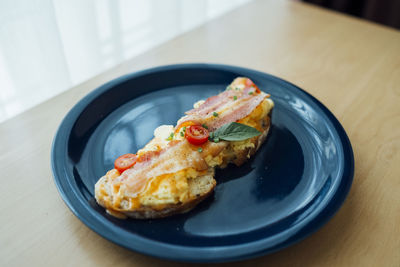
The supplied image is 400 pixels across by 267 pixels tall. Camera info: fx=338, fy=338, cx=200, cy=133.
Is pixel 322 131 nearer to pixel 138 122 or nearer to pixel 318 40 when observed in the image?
pixel 138 122

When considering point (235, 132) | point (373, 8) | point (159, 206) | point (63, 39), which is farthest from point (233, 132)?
point (373, 8)

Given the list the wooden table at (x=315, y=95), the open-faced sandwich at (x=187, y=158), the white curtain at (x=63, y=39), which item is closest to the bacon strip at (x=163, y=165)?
the open-faced sandwich at (x=187, y=158)

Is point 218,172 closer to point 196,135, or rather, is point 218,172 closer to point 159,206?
point 196,135

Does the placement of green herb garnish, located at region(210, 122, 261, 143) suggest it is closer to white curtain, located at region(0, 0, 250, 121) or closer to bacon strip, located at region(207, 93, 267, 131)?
bacon strip, located at region(207, 93, 267, 131)

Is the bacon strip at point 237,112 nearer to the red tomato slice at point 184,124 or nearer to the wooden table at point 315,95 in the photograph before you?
the red tomato slice at point 184,124

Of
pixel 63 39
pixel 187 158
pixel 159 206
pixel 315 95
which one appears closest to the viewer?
pixel 159 206

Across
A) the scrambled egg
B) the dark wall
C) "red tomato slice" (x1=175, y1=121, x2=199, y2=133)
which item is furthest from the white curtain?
the dark wall

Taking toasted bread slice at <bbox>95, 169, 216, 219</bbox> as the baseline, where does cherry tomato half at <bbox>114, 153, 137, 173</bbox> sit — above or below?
above
